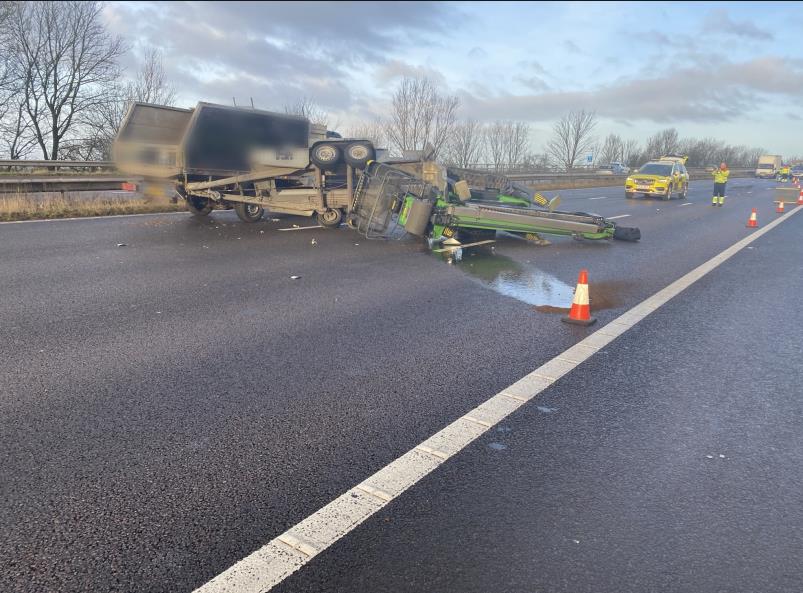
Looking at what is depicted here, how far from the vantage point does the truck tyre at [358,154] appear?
36.7 feet

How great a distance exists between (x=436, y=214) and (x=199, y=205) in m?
5.73

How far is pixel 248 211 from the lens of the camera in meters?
12.3

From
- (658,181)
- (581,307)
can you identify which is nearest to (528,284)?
(581,307)

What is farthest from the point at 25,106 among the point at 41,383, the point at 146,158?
the point at 41,383

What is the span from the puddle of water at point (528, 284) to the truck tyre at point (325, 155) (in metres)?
3.08

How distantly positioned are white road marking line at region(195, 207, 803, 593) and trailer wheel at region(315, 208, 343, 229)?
7742 mm

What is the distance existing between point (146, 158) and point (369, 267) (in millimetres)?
5525

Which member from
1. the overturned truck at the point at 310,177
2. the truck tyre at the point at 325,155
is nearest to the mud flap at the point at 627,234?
the overturned truck at the point at 310,177

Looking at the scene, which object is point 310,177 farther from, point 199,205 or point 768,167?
point 768,167

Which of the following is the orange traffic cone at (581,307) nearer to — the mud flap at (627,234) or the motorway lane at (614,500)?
the motorway lane at (614,500)

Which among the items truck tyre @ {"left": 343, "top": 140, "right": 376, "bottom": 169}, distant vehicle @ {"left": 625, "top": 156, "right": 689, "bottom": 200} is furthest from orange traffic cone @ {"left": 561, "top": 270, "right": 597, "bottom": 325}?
distant vehicle @ {"left": 625, "top": 156, "right": 689, "bottom": 200}

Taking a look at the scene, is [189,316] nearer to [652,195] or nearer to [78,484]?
[78,484]

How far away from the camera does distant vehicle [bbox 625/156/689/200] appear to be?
82.9ft

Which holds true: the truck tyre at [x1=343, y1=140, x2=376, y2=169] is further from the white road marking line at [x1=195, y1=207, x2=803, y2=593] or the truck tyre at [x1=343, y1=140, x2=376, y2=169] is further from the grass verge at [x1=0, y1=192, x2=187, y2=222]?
the white road marking line at [x1=195, y1=207, x2=803, y2=593]
